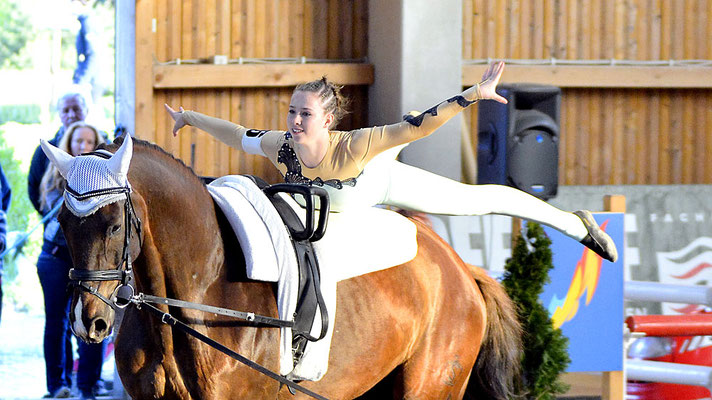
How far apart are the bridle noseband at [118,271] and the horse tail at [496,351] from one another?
1724mm

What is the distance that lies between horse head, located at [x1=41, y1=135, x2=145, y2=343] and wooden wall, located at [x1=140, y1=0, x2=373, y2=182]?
3.82 metres

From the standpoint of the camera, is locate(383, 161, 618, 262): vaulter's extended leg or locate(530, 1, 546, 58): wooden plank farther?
locate(530, 1, 546, 58): wooden plank

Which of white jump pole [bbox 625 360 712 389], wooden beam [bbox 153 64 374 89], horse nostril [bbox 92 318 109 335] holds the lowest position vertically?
white jump pole [bbox 625 360 712 389]

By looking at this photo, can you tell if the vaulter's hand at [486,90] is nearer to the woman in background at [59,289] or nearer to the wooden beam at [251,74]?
the woman in background at [59,289]

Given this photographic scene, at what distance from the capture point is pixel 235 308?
2801 mm

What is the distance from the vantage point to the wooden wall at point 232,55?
6.35m

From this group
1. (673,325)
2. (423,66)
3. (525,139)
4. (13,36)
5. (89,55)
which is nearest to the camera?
(673,325)

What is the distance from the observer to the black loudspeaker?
5.73 metres

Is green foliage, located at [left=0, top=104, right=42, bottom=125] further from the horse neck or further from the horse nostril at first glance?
the horse nostril

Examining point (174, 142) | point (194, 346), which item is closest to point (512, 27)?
point (174, 142)

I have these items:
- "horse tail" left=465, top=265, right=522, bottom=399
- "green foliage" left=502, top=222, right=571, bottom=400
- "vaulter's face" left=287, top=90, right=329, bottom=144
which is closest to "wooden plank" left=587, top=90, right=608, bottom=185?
"green foliage" left=502, top=222, right=571, bottom=400

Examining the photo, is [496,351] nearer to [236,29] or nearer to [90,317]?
[90,317]

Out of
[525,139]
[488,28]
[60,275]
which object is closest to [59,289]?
[60,275]

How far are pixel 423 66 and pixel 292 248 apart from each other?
3.84m
